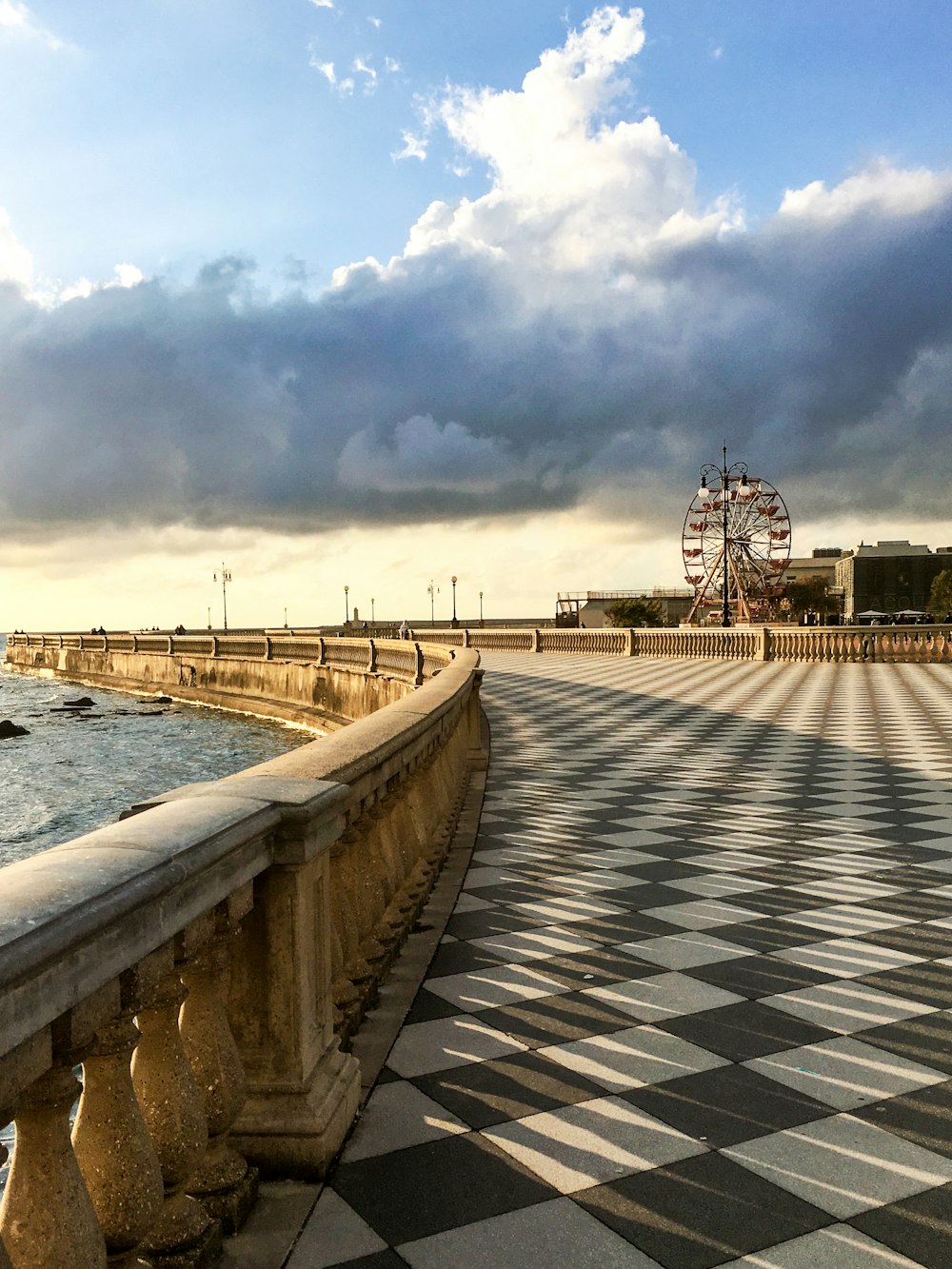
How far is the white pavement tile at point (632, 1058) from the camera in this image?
3.30 m

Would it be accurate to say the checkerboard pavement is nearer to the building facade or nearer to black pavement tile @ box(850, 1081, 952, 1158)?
black pavement tile @ box(850, 1081, 952, 1158)

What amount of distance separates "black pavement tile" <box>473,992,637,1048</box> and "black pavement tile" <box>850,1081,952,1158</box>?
3.05 feet

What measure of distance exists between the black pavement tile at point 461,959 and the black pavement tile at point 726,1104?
1.28 meters

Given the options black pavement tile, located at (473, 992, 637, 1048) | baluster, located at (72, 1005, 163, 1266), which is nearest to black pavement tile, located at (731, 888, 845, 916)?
black pavement tile, located at (473, 992, 637, 1048)

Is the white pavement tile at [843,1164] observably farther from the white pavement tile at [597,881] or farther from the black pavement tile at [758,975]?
the white pavement tile at [597,881]

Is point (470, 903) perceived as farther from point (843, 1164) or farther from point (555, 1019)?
point (843, 1164)

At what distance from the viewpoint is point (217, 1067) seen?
2486 millimetres

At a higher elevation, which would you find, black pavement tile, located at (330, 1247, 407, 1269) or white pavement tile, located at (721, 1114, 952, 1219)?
black pavement tile, located at (330, 1247, 407, 1269)

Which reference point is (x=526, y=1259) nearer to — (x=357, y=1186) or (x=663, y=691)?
(x=357, y=1186)

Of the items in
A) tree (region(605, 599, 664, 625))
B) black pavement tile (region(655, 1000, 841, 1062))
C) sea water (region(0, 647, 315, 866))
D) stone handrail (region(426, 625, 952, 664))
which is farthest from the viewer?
→ tree (region(605, 599, 664, 625))

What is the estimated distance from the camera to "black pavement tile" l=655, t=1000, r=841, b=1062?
11.6 feet

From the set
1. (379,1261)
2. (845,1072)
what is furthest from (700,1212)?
(845,1072)

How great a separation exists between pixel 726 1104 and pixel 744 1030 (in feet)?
1.97

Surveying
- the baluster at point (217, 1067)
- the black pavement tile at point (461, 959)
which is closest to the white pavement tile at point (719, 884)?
the black pavement tile at point (461, 959)
